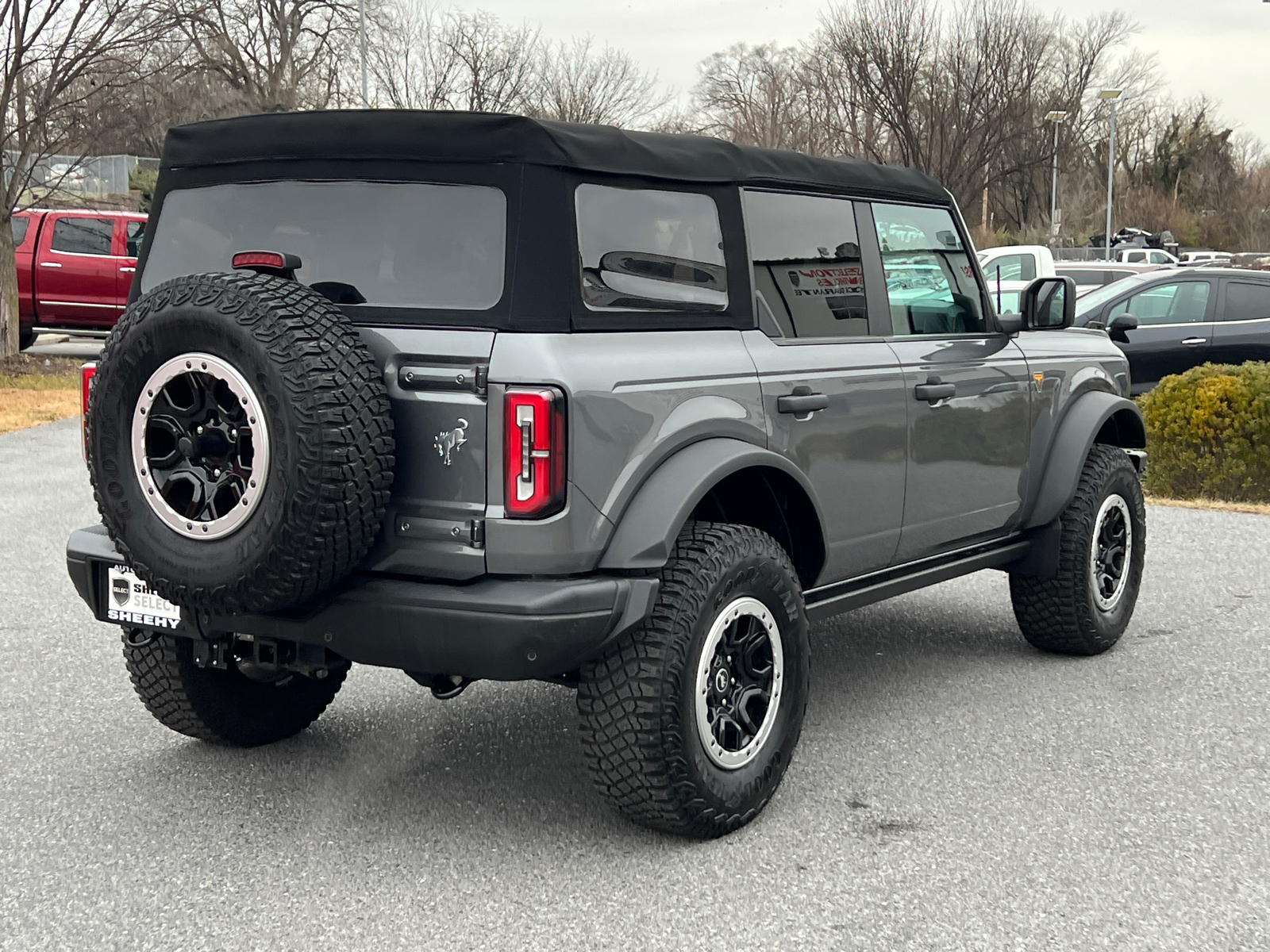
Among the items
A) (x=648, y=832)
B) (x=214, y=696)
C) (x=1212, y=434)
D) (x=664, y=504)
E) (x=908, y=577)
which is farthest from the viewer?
(x=1212, y=434)

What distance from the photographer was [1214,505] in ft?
34.1

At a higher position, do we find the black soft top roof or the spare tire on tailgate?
the black soft top roof

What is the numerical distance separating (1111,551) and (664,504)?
310 cm

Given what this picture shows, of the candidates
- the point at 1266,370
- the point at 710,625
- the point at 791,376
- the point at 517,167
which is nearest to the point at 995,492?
the point at 791,376

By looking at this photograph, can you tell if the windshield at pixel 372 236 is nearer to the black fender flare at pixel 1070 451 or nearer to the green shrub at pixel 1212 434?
the black fender flare at pixel 1070 451

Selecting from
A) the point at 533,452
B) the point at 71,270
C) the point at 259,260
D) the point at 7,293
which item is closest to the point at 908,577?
the point at 533,452

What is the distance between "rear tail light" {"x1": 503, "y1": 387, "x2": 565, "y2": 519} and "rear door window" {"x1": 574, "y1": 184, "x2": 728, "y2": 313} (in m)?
0.41

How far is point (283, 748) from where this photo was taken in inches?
189

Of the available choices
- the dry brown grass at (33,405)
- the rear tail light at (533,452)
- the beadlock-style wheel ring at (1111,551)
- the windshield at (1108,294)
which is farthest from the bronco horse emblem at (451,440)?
the windshield at (1108,294)

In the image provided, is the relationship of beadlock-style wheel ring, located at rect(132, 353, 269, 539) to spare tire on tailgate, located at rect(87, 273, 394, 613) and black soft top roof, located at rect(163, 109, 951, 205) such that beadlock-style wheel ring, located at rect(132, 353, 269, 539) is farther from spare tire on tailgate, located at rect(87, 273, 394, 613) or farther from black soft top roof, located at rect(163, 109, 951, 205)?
black soft top roof, located at rect(163, 109, 951, 205)

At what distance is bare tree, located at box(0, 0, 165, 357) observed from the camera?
56.3ft

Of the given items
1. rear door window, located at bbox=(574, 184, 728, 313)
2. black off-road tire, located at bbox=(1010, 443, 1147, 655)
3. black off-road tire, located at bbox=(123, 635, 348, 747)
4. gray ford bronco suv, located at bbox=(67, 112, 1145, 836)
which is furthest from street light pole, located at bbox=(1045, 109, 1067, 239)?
black off-road tire, located at bbox=(123, 635, 348, 747)

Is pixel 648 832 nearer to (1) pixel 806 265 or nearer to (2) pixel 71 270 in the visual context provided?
(1) pixel 806 265

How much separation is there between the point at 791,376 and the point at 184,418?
1.79 meters
